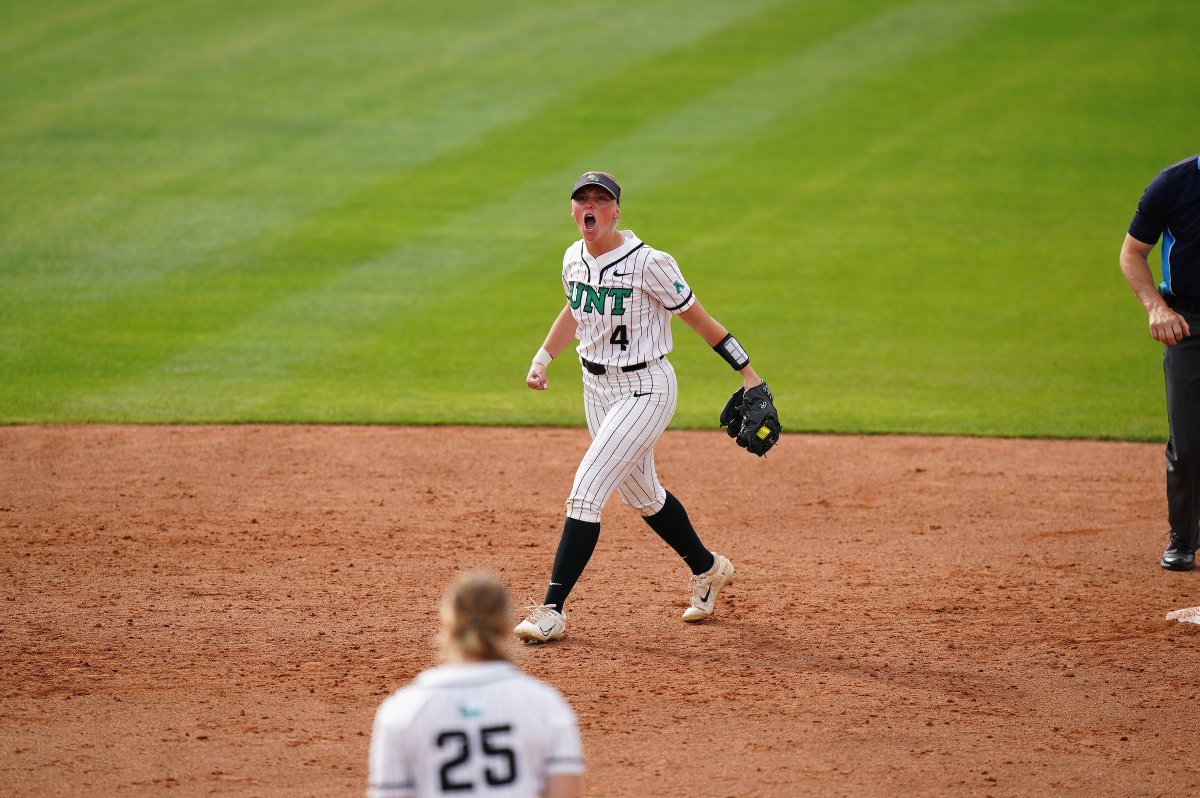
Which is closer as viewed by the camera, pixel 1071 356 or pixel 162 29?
pixel 1071 356

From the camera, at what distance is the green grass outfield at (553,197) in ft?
33.6

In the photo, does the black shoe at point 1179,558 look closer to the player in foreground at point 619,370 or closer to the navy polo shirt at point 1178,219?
the navy polo shirt at point 1178,219

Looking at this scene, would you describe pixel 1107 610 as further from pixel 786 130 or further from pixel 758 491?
pixel 786 130

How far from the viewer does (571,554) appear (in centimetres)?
535

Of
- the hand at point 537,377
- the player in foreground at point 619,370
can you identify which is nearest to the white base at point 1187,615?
the player in foreground at point 619,370

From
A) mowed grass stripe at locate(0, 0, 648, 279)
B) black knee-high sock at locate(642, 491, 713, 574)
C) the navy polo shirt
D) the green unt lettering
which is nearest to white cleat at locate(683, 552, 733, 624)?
black knee-high sock at locate(642, 491, 713, 574)

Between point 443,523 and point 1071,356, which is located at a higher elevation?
point 1071,356

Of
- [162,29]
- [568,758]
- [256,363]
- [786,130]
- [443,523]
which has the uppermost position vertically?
[162,29]

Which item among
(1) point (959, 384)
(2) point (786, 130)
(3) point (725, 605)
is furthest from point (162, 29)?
(3) point (725, 605)

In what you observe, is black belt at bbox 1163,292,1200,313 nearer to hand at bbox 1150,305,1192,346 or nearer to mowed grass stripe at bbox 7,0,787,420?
hand at bbox 1150,305,1192,346

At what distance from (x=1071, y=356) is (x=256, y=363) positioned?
696cm

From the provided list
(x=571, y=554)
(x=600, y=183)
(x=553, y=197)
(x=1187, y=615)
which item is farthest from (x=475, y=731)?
(x=553, y=197)

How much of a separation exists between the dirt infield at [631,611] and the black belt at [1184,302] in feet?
4.43

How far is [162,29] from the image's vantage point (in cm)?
1798
